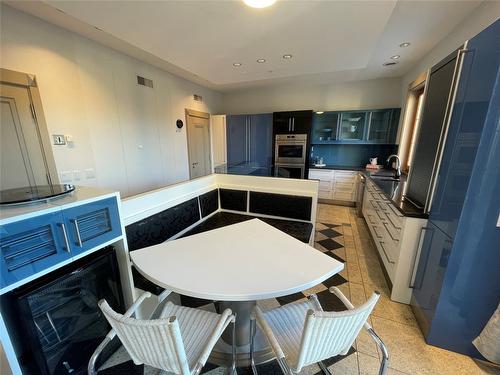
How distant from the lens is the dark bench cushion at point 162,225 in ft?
5.64

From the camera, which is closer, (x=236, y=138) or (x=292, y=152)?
(x=292, y=152)

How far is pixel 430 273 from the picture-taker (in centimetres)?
156

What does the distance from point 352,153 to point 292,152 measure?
4.58ft

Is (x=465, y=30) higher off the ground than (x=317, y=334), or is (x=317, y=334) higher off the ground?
(x=465, y=30)

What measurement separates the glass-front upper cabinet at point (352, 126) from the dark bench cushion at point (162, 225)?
365 centimetres

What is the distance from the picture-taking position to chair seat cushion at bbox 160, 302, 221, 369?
38.8 inches

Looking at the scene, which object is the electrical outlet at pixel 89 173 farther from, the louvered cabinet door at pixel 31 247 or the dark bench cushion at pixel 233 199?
the louvered cabinet door at pixel 31 247

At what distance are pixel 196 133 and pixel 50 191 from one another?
376cm

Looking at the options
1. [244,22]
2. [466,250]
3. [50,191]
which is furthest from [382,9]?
[50,191]

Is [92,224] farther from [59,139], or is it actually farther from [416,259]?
[416,259]

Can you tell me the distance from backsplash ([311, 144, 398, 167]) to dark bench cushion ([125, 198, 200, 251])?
360 centimetres

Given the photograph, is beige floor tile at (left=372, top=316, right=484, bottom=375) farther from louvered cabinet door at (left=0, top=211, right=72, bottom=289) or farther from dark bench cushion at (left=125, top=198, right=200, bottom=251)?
louvered cabinet door at (left=0, top=211, right=72, bottom=289)

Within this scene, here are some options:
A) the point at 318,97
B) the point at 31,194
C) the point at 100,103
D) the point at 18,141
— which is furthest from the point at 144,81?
the point at 318,97

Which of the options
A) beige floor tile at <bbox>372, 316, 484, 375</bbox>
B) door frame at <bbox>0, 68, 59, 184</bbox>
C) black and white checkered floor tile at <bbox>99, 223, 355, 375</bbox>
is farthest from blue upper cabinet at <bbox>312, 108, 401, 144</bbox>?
door frame at <bbox>0, 68, 59, 184</bbox>
